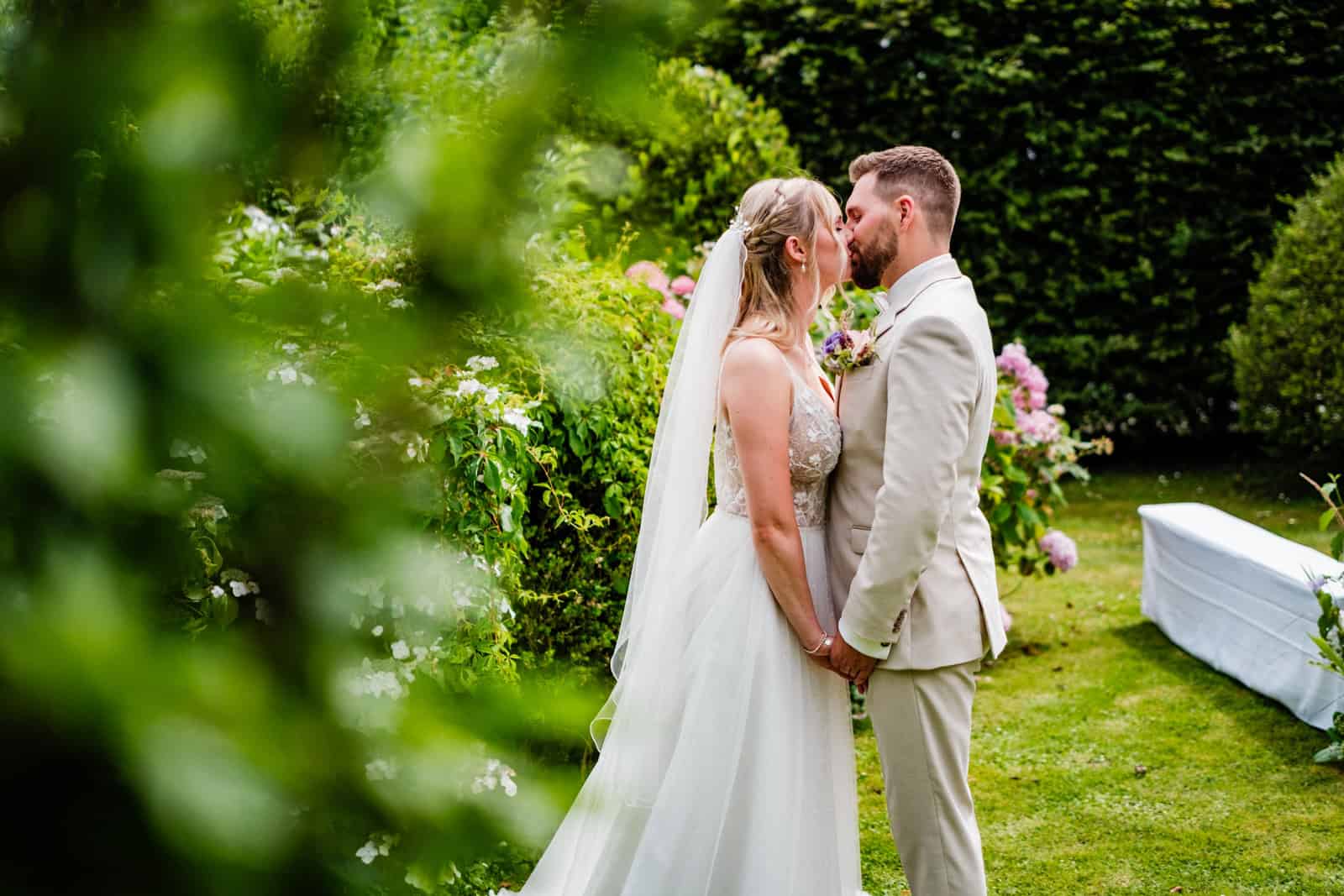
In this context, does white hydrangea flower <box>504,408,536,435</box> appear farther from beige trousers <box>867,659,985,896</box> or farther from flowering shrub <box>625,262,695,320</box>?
beige trousers <box>867,659,985,896</box>

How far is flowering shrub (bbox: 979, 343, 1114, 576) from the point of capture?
18.1 feet

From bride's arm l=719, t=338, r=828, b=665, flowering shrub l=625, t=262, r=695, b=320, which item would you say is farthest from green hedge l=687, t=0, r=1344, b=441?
bride's arm l=719, t=338, r=828, b=665

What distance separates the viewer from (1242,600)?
5.01 metres

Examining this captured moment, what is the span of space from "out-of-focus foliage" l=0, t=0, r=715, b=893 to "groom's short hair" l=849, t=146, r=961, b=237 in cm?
231

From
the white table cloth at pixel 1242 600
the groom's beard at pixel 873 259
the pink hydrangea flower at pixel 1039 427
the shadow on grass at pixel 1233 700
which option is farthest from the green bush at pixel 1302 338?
the groom's beard at pixel 873 259

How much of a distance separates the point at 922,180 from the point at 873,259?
0.23m

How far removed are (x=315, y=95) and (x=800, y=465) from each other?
2.37 metres

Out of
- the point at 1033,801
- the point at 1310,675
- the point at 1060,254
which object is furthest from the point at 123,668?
the point at 1060,254

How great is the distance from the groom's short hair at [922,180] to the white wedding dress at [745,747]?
0.49 meters

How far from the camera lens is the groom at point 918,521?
252 cm

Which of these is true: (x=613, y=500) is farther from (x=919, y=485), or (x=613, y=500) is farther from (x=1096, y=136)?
(x=1096, y=136)

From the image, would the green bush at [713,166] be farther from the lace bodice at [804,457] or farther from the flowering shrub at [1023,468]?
the lace bodice at [804,457]

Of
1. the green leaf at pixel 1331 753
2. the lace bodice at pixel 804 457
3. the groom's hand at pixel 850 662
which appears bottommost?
the green leaf at pixel 1331 753

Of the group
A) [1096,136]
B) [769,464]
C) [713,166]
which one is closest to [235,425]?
[769,464]
